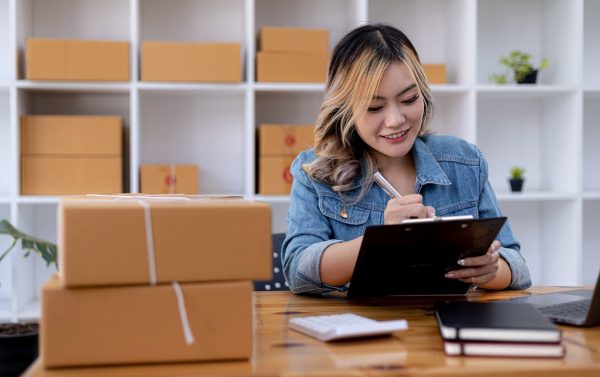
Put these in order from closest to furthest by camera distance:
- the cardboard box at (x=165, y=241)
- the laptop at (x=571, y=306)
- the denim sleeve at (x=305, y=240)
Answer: the cardboard box at (x=165, y=241)
the laptop at (x=571, y=306)
the denim sleeve at (x=305, y=240)

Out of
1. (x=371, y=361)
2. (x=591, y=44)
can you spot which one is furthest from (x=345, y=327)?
(x=591, y=44)

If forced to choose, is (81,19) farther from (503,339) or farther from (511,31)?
(503,339)

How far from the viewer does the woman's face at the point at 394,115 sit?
1.78m

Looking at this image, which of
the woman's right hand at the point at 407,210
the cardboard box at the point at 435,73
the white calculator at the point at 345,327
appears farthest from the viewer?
the cardboard box at the point at 435,73

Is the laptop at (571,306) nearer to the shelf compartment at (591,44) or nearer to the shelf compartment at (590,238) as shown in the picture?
the shelf compartment at (590,238)

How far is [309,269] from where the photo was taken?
171cm

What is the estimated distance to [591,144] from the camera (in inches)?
143

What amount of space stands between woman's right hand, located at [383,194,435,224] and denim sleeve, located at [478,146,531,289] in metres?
0.33

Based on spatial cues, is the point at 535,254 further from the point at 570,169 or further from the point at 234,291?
the point at 234,291

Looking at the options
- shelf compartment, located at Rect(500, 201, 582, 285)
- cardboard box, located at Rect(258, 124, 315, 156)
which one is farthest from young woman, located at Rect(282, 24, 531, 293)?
shelf compartment, located at Rect(500, 201, 582, 285)

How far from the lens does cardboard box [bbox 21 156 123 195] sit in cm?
299

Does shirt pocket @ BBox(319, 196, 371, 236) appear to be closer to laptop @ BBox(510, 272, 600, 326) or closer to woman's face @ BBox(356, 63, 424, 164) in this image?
woman's face @ BBox(356, 63, 424, 164)

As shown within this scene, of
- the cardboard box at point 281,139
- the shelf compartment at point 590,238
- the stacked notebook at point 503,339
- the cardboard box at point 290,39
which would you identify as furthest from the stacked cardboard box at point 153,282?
the shelf compartment at point 590,238

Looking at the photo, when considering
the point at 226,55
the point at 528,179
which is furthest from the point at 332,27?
the point at 528,179
